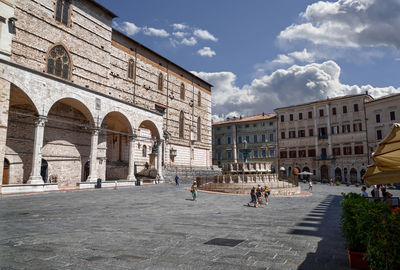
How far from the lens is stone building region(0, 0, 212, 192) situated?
1700cm

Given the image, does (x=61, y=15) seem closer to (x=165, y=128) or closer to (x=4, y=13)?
(x=4, y=13)

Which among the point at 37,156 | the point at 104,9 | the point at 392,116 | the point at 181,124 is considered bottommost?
the point at 37,156

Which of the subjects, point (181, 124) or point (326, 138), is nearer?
point (181, 124)

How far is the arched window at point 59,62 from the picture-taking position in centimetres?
2088

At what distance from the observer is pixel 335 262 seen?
4621 mm

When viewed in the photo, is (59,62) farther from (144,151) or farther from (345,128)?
(345,128)

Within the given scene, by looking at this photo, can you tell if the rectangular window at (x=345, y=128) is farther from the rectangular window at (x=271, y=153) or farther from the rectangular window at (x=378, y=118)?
the rectangular window at (x=271, y=153)

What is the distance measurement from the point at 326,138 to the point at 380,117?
316 inches

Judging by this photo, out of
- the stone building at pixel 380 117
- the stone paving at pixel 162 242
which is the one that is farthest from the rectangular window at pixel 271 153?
the stone paving at pixel 162 242

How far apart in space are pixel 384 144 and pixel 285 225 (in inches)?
162

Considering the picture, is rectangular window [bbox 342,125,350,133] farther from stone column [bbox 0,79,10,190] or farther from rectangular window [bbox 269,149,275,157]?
stone column [bbox 0,79,10,190]

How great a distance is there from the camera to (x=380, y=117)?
121ft

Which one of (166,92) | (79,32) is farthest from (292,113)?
(79,32)

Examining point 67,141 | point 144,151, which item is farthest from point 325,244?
point 144,151
